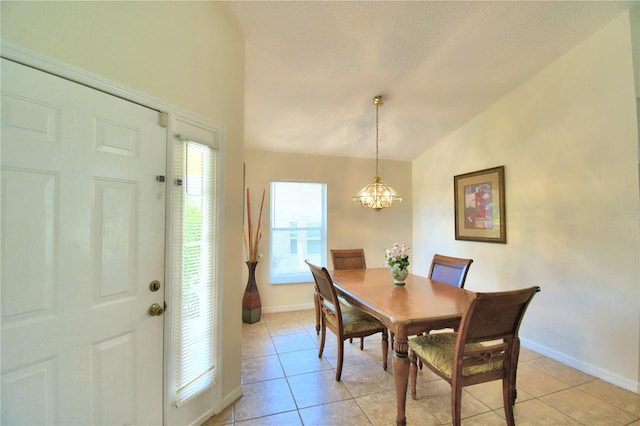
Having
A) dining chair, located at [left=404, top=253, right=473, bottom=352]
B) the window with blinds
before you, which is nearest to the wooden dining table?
dining chair, located at [left=404, top=253, right=473, bottom=352]

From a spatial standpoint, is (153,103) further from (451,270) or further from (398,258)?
(451,270)

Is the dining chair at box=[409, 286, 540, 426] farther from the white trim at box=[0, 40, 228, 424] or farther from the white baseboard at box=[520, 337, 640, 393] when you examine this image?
the white trim at box=[0, 40, 228, 424]

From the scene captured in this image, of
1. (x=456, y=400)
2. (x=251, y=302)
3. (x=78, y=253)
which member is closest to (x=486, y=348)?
(x=456, y=400)

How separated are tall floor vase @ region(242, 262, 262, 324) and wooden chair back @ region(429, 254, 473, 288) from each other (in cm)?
226

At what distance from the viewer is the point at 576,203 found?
102 inches

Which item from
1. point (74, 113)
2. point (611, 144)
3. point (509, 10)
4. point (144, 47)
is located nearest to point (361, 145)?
point (509, 10)

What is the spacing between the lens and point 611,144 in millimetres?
2357

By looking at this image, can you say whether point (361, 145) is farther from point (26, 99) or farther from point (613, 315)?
point (26, 99)

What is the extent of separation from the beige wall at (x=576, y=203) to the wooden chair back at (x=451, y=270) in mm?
928

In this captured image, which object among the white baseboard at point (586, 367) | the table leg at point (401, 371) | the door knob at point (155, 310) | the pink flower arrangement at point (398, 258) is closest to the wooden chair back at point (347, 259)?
the pink flower arrangement at point (398, 258)

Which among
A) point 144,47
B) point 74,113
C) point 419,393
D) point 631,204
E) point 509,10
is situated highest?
point 509,10

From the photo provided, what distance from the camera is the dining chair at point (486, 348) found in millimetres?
1590

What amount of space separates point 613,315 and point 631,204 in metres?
0.96

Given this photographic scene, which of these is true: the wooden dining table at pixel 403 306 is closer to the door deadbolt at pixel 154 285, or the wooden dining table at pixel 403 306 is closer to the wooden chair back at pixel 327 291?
the wooden chair back at pixel 327 291
